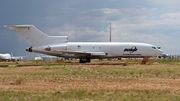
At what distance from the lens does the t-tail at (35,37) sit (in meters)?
48.2

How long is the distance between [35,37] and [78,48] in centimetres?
755

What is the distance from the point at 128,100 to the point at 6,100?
17.1 feet

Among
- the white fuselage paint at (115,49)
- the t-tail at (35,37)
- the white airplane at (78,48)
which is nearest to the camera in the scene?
the t-tail at (35,37)

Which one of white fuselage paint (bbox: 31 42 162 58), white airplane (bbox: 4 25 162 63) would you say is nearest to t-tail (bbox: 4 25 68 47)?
white airplane (bbox: 4 25 162 63)

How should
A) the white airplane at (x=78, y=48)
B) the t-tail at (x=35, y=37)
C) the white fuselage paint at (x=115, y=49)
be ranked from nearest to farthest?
the t-tail at (x=35, y=37), the white airplane at (x=78, y=48), the white fuselage paint at (x=115, y=49)

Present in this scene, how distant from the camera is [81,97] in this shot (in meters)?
13.2

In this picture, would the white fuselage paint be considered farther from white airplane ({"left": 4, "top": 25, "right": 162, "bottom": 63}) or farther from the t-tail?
the t-tail

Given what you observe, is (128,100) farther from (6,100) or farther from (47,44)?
(47,44)

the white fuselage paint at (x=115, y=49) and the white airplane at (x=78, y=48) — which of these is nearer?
the white airplane at (x=78, y=48)

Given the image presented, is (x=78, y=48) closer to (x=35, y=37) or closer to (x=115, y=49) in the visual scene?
(x=115, y=49)

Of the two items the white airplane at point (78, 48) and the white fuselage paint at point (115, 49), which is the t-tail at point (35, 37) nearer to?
the white airplane at point (78, 48)

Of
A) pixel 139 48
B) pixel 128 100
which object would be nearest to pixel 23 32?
→ pixel 139 48

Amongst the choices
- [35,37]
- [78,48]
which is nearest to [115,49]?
[78,48]

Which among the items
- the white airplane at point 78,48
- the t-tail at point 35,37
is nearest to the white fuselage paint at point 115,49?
the white airplane at point 78,48
